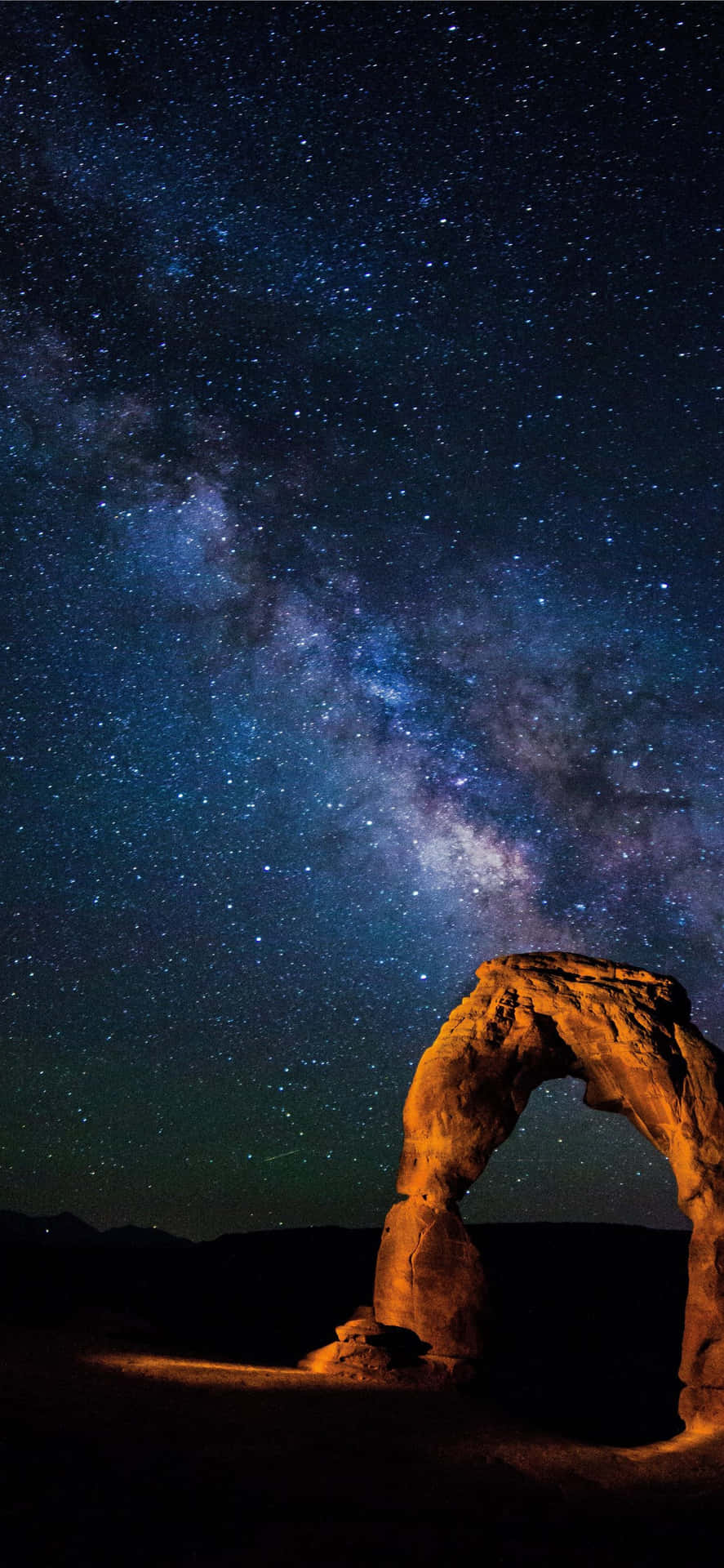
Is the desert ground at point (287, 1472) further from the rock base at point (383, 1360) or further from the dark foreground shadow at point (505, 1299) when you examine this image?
the dark foreground shadow at point (505, 1299)

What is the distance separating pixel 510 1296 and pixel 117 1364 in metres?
30.6

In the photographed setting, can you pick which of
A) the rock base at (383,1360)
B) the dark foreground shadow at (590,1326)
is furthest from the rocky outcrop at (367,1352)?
the dark foreground shadow at (590,1326)

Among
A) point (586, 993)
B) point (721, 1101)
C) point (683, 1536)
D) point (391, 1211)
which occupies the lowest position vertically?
point (683, 1536)

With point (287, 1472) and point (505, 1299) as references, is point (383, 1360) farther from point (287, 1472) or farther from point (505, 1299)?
point (505, 1299)

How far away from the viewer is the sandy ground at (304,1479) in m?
8.70

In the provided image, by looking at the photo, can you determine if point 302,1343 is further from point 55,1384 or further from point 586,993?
point 55,1384

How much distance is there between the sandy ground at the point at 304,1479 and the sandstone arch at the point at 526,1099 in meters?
2.71

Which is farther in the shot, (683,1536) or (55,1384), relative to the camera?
(55,1384)

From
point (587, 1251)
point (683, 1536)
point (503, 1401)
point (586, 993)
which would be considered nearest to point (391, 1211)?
point (586, 993)

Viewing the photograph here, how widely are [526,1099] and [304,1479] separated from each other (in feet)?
33.9

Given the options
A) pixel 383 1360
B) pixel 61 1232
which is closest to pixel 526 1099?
pixel 383 1360

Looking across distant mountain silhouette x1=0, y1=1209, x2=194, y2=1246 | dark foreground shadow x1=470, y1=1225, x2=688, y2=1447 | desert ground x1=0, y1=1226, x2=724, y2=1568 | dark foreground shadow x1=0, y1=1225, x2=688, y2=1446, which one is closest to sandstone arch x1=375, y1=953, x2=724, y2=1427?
desert ground x1=0, y1=1226, x2=724, y2=1568

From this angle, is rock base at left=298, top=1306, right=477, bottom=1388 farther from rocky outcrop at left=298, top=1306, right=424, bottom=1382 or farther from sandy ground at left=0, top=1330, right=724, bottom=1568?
sandy ground at left=0, top=1330, right=724, bottom=1568

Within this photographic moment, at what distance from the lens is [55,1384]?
12.5m
